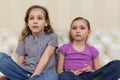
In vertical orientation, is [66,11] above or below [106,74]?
above

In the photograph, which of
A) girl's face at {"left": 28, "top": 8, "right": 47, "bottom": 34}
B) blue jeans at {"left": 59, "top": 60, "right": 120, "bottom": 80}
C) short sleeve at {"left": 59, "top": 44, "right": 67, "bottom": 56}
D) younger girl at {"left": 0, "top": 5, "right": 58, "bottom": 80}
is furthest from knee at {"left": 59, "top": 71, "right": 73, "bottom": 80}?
→ girl's face at {"left": 28, "top": 8, "right": 47, "bottom": 34}

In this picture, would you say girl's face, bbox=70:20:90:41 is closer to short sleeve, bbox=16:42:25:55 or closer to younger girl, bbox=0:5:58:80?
younger girl, bbox=0:5:58:80

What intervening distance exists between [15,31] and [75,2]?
22.2 inches

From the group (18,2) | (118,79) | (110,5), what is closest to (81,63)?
(118,79)

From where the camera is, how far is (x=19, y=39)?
1996 mm

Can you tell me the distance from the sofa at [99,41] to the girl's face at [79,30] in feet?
0.32

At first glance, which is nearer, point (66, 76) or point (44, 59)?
point (66, 76)

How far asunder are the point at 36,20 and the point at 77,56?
40 cm

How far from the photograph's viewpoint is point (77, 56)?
1927 mm

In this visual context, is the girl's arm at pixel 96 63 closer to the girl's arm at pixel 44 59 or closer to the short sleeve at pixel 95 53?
the short sleeve at pixel 95 53

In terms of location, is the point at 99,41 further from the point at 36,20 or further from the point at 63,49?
the point at 36,20

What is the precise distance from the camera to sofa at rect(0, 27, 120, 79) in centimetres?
197

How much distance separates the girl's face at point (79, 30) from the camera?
1.91 m

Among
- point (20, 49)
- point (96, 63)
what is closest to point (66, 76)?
point (96, 63)
